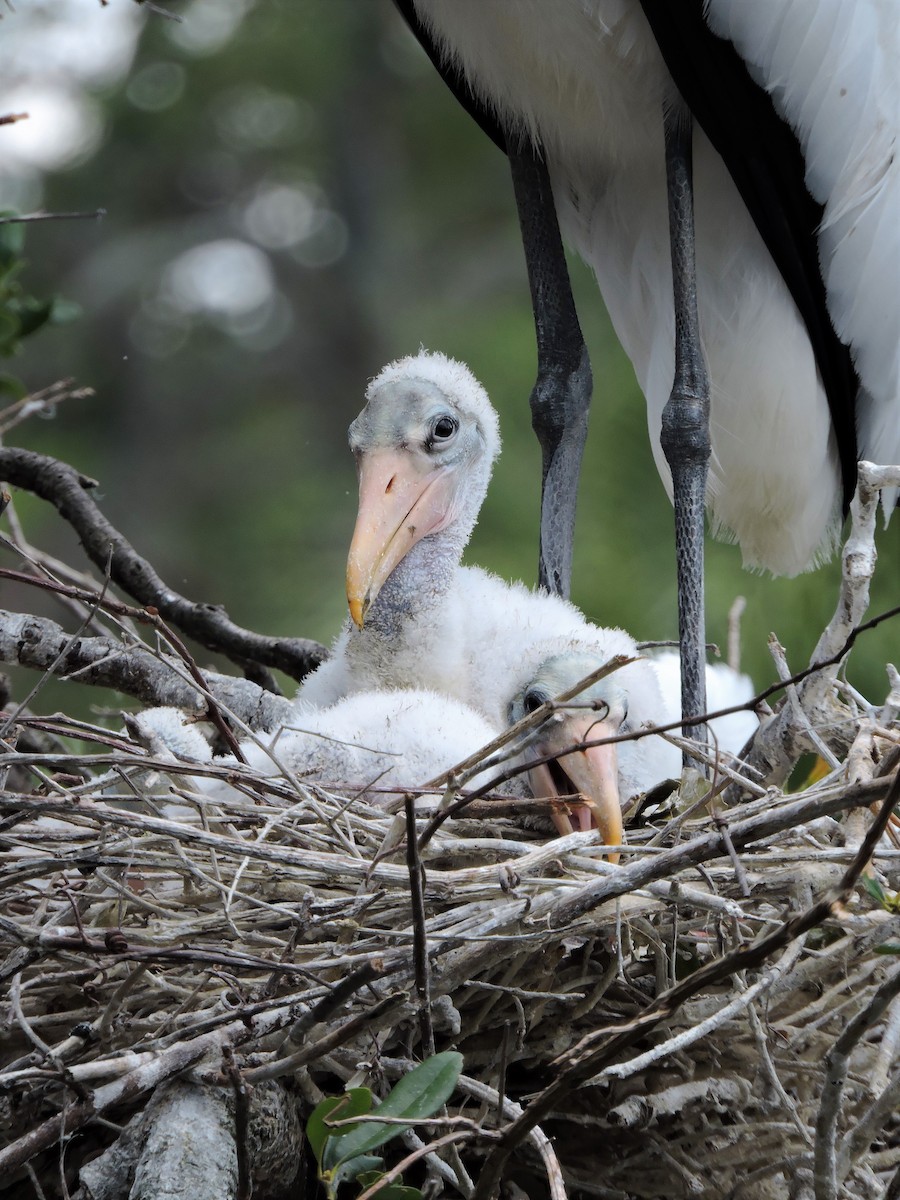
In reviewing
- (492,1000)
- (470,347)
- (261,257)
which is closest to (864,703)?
(492,1000)

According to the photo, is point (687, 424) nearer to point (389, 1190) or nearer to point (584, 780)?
point (584, 780)

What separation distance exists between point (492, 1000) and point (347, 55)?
6.48m

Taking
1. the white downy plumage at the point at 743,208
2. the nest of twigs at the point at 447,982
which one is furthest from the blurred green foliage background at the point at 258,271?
the nest of twigs at the point at 447,982

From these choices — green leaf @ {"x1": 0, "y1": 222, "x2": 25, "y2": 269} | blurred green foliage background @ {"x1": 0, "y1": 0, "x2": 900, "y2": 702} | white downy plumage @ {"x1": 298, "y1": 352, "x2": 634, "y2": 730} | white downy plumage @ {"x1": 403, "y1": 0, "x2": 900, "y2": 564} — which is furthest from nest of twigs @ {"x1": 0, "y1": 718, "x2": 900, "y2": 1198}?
blurred green foliage background @ {"x1": 0, "y1": 0, "x2": 900, "y2": 702}

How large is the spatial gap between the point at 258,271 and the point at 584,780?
18.7ft

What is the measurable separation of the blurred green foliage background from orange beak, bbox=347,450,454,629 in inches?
115

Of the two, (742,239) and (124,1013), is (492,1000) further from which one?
(742,239)

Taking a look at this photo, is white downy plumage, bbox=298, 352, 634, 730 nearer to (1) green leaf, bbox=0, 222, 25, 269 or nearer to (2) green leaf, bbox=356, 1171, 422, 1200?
(1) green leaf, bbox=0, 222, 25, 269

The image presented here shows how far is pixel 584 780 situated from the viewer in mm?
1701

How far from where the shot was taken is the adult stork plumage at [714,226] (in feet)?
7.39

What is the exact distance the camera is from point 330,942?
1.46 metres

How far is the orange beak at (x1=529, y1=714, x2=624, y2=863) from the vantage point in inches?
65.5

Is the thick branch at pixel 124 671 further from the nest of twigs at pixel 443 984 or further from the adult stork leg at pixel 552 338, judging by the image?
the adult stork leg at pixel 552 338

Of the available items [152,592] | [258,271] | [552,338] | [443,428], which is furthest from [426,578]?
[258,271]
